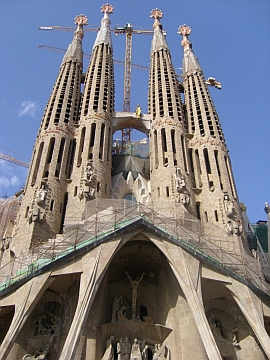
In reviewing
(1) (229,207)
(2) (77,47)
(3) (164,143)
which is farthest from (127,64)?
(1) (229,207)

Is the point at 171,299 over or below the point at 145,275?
below

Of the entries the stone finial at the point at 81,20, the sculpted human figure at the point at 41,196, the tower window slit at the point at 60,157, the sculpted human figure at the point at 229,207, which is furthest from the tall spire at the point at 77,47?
the sculpted human figure at the point at 229,207


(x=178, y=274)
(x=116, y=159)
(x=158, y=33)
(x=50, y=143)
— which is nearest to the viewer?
(x=178, y=274)

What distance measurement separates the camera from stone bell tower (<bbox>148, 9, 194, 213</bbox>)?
21.5 metres

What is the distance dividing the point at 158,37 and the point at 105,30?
431 cm

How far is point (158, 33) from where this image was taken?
3391cm

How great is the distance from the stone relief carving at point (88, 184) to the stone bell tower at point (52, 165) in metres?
1.36

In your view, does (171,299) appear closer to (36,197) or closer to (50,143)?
(36,197)

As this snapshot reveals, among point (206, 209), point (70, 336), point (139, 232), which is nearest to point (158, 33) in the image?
point (206, 209)

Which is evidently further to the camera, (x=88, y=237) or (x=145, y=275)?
(x=145, y=275)

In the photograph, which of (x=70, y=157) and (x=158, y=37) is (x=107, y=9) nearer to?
(x=158, y=37)

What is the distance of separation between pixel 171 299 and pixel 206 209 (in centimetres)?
594

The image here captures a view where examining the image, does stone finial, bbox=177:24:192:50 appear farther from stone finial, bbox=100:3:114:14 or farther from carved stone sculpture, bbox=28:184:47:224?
carved stone sculpture, bbox=28:184:47:224

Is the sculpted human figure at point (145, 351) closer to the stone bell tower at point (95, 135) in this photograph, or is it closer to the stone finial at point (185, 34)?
the stone bell tower at point (95, 135)
